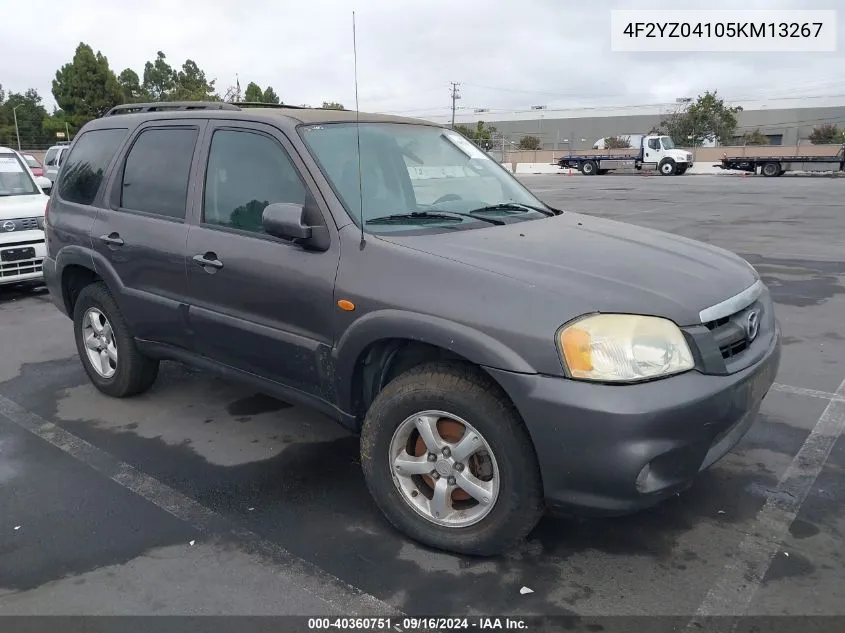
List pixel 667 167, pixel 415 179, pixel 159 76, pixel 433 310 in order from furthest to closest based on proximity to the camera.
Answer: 1. pixel 159 76
2. pixel 667 167
3. pixel 415 179
4. pixel 433 310

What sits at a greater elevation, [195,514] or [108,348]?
[108,348]

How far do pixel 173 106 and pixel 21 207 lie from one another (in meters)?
4.69

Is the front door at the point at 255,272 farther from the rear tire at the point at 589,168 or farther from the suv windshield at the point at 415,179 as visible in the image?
the rear tire at the point at 589,168

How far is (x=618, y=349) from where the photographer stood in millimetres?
2521

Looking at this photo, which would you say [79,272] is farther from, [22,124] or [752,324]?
[22,124]

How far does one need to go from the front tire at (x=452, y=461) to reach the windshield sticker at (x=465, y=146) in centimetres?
185

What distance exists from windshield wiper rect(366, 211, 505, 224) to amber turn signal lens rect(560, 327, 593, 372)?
1.13 metres

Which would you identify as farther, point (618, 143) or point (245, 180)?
point (618, 143)

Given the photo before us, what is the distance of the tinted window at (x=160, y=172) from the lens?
398 cm

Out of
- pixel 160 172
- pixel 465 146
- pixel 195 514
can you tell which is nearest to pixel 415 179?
pixel 465 146

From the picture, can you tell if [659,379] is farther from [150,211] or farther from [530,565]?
[150,211]

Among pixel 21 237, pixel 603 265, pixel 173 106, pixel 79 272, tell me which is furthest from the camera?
pixel 21 237

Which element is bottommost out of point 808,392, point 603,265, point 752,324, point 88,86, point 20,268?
point 808,392

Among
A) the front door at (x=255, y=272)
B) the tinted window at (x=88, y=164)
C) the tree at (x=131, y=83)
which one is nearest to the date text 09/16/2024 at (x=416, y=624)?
the front door at (x=255, y=272)
